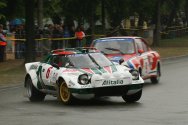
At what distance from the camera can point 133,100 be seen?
14.9 metres

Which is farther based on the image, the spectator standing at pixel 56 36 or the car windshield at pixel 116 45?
the spectator standing at pixel 56 36

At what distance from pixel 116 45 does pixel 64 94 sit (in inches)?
213

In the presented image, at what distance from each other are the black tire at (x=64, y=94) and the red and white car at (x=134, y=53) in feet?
13.9

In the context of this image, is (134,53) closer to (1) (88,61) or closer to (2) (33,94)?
(2) (33,94)

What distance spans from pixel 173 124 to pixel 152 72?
9.20 meters

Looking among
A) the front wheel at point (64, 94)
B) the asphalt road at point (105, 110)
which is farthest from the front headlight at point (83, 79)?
the asphalt road at point (105, 110)

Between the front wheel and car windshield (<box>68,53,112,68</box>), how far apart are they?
26.5 inches

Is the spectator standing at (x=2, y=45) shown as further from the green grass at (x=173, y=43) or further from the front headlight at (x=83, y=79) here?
the green grass at (x=173, y=43)

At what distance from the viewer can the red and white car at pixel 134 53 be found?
746 inches

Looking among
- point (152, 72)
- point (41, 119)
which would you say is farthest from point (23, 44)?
point (41, 119)

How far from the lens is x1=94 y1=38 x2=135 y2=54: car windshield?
19.4m

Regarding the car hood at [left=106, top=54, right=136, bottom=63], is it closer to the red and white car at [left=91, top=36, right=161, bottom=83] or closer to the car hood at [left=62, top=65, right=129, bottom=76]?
the red and white car at [left=91, top=36, right=161, bottom=83]

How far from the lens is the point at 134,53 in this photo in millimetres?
19359

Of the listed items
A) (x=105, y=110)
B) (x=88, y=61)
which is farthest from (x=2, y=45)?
(x=105, y=110)
